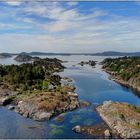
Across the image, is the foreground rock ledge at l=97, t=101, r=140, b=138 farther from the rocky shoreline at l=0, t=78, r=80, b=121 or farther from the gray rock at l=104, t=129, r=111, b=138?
the rocky shoreline at l=0, t=78, r=80, b=121

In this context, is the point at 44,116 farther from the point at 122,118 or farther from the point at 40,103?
the point at 122,118

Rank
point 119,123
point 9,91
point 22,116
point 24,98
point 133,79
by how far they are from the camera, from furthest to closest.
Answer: point 133,79
point 9,91
point 24,98
point 22,116
point 119,123

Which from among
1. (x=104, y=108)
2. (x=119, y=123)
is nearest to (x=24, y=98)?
(x=104, y=108)

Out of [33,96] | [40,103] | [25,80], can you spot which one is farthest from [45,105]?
[25,80]

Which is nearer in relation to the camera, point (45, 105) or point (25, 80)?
point (45, 105)

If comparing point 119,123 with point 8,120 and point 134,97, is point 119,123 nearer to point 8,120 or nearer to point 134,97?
point 8,120

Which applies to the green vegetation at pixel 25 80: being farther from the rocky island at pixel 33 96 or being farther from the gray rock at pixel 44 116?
the gray rock at pixel 44 116

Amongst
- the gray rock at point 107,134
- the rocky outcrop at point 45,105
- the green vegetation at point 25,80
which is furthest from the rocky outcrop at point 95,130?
the green vegetation at point 25,80
